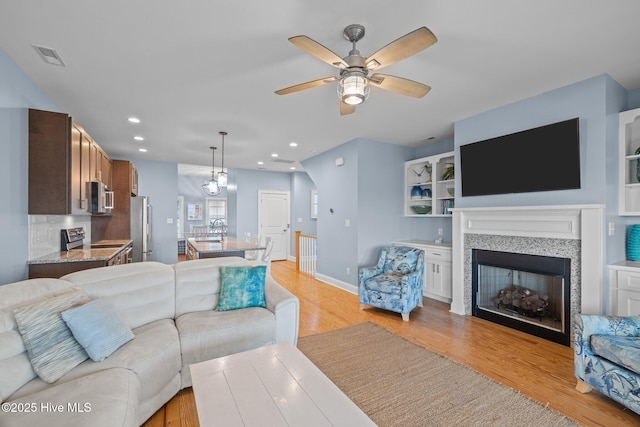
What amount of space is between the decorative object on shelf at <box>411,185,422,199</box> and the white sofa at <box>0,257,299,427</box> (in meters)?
3.23

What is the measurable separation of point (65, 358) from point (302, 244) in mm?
5408

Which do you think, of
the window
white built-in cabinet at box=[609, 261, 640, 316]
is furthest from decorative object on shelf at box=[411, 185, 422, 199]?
the window

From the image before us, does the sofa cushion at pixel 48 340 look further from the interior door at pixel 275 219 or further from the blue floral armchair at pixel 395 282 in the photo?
the interior door at pixel 275 219

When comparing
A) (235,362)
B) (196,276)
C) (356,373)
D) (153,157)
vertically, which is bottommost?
(356,373)

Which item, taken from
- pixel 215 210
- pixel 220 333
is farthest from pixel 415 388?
pixel 215 210

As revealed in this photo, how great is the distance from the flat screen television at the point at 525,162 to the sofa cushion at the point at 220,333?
122 inches

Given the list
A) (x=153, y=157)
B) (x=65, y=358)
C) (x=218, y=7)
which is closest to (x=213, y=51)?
(x=218, y=7)

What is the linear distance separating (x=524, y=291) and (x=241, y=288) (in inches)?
129

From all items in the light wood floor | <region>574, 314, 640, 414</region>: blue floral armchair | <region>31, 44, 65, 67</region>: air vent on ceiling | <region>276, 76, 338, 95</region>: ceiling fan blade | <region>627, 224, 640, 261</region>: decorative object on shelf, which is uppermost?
A: <region>31, 44, 65, 67</region>: air vent on ceiling

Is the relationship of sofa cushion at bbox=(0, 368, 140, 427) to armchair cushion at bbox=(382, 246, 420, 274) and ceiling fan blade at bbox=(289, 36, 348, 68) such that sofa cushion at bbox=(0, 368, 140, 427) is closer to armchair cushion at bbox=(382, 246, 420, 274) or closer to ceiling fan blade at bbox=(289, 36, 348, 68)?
ceiling fan blade at bbox=(289, 36, 348, 68)

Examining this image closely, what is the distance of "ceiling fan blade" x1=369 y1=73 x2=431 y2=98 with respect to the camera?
2078 millimetres

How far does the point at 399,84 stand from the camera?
7.11 feet

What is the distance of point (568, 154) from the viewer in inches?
113

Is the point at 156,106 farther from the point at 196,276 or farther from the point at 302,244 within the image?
the point at 302,244
